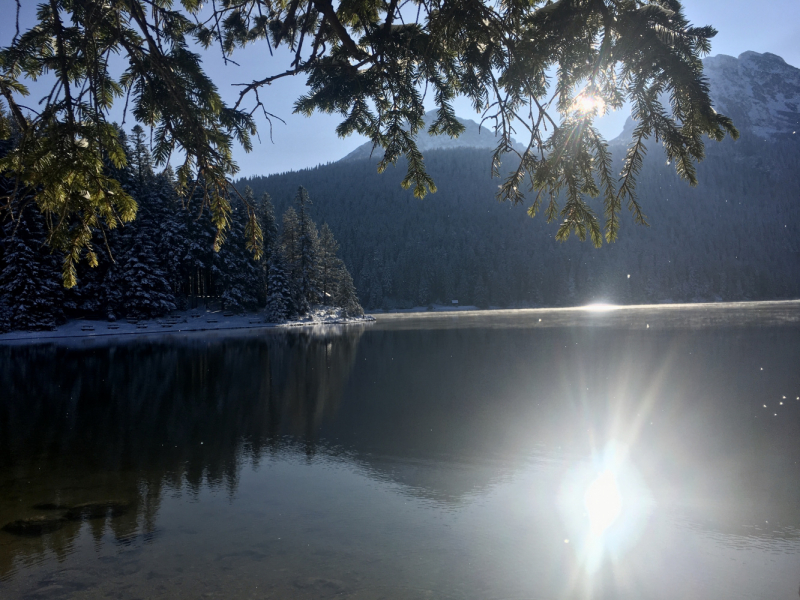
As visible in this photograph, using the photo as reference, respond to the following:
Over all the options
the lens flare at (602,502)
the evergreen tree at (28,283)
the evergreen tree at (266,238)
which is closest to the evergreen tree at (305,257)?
the evergreen tree at (266,238)

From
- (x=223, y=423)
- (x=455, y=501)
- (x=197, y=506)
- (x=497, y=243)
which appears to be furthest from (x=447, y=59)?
(x=497, y=243)

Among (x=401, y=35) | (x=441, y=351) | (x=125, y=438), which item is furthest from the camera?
(x=441, y=351)

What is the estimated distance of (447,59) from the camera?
4.04 m

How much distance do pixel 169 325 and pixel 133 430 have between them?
38468 mm

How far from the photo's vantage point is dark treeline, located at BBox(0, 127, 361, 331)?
36.6 meters

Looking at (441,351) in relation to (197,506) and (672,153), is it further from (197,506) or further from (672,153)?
(672,153)

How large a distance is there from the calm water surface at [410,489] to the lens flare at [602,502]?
0.04m

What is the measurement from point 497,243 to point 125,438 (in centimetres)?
14166

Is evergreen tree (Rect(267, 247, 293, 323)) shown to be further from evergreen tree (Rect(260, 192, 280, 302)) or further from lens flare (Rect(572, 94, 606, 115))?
lens flare (Rect(572, 94, 606, 115))

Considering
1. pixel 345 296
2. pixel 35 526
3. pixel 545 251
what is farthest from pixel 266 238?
pixel 545 251

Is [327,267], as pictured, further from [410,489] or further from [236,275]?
[410,489]

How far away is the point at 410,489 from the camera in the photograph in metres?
6.49

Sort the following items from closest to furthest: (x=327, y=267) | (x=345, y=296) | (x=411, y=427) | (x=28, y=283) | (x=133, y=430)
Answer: (x=411, y=427) < (x=133, y=430) < (x=28, y=283) < (x=327, y=267) < (x=345, y=296)

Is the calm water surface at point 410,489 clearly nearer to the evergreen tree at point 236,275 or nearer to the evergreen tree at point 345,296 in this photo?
the evergreen tree at point 236,275
